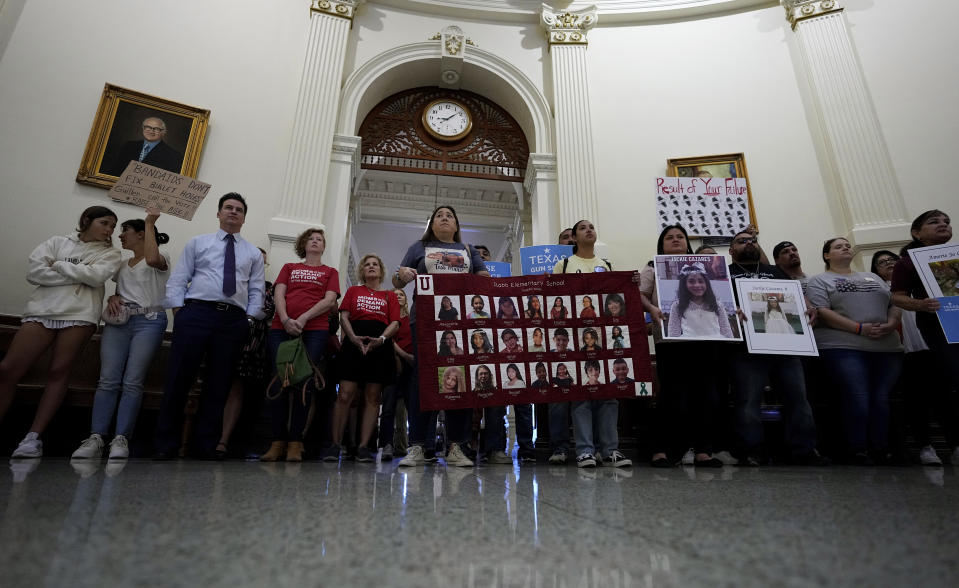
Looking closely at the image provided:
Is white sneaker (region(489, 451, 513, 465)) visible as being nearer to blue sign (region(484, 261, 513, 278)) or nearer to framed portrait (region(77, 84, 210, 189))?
Result: blue sign (region(484, 261, 513, 278))

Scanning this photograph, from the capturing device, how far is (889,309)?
9.69ft

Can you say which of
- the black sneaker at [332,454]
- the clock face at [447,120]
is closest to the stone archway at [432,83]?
the clock face at [447,120]

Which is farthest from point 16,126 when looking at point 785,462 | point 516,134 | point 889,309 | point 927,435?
point 927,435

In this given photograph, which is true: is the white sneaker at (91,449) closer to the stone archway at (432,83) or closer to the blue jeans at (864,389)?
the stone archway at (432,83)

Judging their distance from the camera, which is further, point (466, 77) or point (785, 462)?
point (466, 77)

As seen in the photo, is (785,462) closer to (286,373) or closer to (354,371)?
(354,371)

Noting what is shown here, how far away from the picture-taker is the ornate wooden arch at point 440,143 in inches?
229

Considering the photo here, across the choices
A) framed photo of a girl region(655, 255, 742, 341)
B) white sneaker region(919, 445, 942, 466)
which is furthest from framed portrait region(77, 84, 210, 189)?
white sneaker region(919, 445, 942, 466)

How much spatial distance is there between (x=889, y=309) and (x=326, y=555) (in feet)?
11.8

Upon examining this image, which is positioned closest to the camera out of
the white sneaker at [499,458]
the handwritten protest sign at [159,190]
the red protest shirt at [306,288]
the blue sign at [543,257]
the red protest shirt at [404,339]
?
the white sneaker at [499,458]

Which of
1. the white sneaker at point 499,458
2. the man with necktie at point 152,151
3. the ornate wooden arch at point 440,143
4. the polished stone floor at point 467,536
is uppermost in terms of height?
the ornate wooden arch at point 440,143

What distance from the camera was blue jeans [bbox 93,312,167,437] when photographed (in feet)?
8.58

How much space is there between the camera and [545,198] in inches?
212

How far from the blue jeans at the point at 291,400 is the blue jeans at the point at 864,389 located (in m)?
3.08
